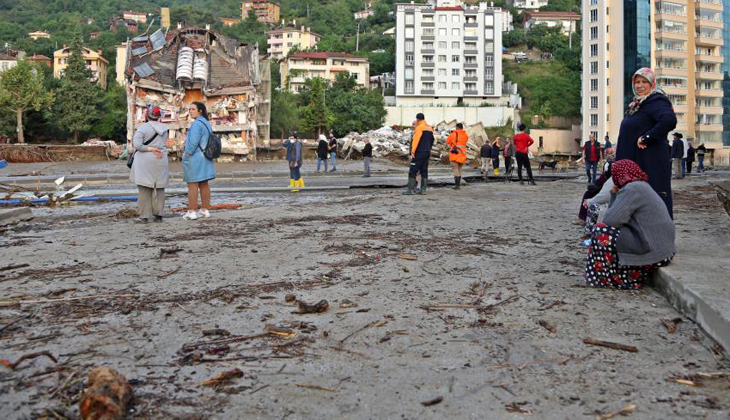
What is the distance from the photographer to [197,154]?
35.0ft

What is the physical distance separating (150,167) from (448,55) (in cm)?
9715

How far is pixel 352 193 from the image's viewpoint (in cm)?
1670

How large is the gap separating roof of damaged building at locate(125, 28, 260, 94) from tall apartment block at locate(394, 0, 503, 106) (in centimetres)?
5506

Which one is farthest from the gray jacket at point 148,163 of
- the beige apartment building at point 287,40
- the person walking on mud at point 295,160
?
the beige apartment building at point 287,40

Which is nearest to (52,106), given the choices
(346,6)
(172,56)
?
(172,56)

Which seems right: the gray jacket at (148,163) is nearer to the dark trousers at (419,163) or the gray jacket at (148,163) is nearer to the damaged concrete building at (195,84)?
the dark trousers at (419,163)

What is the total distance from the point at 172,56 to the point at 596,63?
51461 mm

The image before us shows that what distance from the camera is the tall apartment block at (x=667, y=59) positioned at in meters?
73.1

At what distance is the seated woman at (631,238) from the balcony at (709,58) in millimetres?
82212

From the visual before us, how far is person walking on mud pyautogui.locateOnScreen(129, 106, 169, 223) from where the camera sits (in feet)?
33.6

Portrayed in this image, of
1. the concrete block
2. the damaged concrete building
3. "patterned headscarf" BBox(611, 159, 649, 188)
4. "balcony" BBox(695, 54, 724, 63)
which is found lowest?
the concrete block

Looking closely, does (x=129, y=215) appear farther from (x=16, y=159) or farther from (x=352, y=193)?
(x=16, y=159)

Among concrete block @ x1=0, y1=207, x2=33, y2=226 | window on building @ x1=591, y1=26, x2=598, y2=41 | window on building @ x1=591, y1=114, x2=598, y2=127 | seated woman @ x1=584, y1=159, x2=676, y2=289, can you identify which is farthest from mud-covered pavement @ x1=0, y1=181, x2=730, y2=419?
window on building @ x1=591, y1=26, x2=598, y2=41

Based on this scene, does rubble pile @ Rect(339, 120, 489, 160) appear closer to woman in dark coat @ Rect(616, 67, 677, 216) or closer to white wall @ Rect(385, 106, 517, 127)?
woman in dark coat @ Rect(616, 67, 677, 216)
